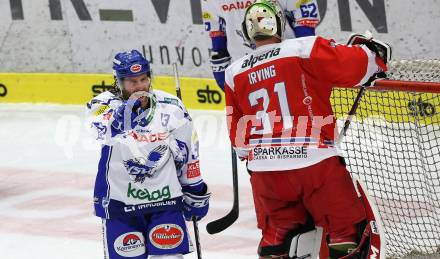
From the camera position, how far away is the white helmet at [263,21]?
3984mm

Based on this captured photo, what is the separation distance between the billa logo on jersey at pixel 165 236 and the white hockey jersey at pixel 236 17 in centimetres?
167

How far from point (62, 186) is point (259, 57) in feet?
10.7

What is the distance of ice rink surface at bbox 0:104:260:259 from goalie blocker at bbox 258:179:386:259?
3.87ft

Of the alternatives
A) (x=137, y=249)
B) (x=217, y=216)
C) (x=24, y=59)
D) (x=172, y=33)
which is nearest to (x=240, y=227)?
(x=217, y=216)

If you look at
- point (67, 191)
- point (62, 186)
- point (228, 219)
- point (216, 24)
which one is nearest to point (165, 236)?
point (228, 219)

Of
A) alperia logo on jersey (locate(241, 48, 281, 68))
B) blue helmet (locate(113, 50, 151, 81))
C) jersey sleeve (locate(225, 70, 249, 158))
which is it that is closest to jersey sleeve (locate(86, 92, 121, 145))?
blue helmet (locate(113, 50, 151, 81))

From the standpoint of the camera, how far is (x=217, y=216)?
20.0ft

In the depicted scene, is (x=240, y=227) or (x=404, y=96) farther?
(x=240, y=227)

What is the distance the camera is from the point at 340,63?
3.88 metres

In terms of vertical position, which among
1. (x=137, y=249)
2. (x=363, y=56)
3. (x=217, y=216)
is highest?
(x=363, y=56)

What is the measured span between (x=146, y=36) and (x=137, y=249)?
15.3 ft

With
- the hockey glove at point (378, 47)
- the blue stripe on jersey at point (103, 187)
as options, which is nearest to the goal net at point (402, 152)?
the hockey glove at point (378, 47)

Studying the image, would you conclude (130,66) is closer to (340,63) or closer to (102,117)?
(102,117)

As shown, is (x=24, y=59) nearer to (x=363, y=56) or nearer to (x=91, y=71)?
(x=91, y=71)
